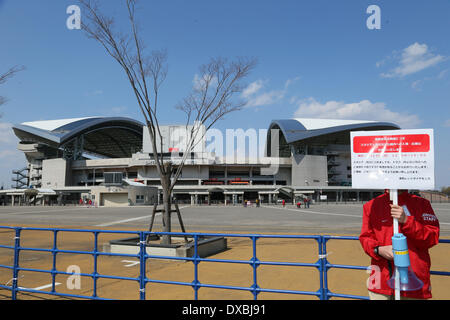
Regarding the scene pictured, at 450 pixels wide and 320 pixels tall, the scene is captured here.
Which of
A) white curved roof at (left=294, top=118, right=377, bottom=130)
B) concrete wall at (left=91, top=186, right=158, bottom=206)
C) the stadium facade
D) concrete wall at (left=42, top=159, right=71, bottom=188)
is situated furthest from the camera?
white curved roof at (left=294, top=118, right=377, bottom=130)

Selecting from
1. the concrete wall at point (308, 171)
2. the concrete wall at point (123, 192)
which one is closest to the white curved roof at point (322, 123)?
the concrete wall at point (308, 171)

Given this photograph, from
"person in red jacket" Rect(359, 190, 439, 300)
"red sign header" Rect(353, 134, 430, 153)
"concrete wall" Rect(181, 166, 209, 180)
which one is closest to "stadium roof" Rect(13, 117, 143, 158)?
"concrete wall" Rect(181, 166, 209, 180)

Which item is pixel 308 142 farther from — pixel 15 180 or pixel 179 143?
pixel 15 180

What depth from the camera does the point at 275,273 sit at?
263 inches

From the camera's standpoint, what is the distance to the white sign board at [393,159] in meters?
2.61

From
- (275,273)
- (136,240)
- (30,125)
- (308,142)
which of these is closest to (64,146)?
(30,125)

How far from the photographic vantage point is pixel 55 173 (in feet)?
252

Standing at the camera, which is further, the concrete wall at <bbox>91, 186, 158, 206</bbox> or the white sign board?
the concrete wall at <bbox>91, 186, 158, 206</bbox>

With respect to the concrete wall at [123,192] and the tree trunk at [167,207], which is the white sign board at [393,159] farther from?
the concrete wall at [123,192]

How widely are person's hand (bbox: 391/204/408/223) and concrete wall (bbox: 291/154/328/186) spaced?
73.5 m

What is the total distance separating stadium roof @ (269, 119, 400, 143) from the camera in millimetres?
76000

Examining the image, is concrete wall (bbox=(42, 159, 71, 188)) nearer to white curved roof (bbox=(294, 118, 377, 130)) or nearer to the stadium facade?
the stadium facade

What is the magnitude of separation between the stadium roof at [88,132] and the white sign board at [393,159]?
82180 millimetres
